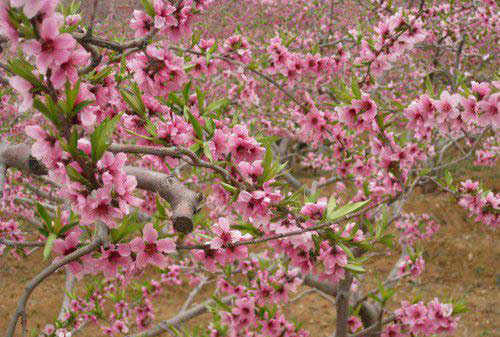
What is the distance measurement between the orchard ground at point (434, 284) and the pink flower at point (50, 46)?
242 inches

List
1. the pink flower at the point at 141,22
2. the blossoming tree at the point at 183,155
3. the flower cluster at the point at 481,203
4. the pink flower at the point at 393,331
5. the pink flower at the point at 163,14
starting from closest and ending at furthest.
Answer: the blossoming tree at the point at 183,155 < the pink flower at the point at 163,14 < the pink flower at the point at 141,22 < the flower cluster at the point at 481,203 < the pink flower at the point at 393,331

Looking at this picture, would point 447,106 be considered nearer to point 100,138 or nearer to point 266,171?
point 266,171

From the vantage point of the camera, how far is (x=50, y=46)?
0.99m

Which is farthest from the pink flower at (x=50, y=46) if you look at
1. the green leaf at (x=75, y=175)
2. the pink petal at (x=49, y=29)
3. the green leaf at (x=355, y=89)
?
the green leaf at (x=355, y=89)

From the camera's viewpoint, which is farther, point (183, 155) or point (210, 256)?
point (210, 256)

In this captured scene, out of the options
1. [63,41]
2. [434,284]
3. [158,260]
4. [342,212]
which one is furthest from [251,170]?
[434,284]

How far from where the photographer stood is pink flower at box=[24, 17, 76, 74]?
95 cm

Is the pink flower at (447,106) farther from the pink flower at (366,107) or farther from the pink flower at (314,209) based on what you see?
the pink flower at (314,209)

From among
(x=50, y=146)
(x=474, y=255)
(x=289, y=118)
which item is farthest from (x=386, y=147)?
(x=474, y=255)

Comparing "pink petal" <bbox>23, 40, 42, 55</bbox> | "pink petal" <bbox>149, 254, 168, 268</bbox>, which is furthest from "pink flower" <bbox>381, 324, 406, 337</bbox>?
"pink petal" <bbox>23, 40, 42, 55</bbox>

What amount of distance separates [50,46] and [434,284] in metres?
8.03

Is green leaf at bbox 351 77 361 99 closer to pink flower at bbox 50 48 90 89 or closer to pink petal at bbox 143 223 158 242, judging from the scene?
pink petal at bbox 143 223 158 242

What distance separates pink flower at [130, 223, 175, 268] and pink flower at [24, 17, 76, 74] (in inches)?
24.3

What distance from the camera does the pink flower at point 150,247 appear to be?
139cm
